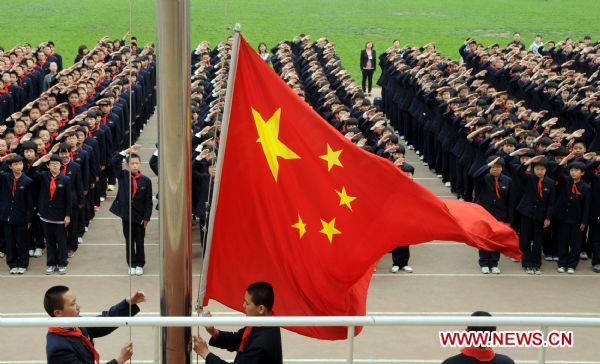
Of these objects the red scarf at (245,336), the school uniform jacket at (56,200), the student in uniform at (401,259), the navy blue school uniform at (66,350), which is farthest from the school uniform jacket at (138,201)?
the red scarf at (245,336)

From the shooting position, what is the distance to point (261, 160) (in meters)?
6.26

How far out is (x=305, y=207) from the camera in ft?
20.6

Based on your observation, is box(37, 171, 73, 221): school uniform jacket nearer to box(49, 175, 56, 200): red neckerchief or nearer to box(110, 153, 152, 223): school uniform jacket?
box(49, 175, 56, 200): red neckerchief

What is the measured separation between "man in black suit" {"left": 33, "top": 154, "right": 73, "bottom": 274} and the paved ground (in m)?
0.25

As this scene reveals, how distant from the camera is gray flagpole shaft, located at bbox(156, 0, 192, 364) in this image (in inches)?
200

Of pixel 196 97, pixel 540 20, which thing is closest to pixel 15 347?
pixel 196 97

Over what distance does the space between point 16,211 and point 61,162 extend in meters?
0.81

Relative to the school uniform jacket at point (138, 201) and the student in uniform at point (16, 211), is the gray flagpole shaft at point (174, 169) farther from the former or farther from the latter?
the student in uniform at point (16, 211)

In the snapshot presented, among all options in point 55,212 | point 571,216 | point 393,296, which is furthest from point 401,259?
point 55,212

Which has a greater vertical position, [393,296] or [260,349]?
[260,349]

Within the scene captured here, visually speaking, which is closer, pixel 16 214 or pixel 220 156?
pixel 220 156

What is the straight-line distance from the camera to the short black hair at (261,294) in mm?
5992

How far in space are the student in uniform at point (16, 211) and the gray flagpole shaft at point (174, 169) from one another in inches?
309

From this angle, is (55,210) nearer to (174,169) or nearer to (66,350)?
(66,350)
